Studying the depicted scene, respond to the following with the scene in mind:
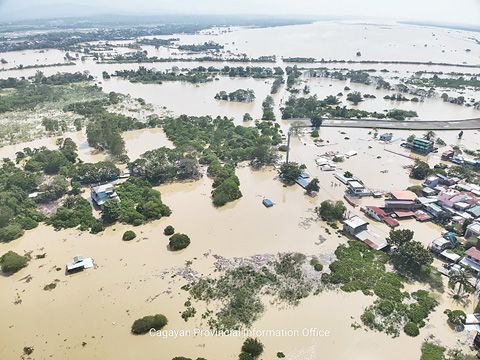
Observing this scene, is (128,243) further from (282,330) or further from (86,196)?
(282,330)

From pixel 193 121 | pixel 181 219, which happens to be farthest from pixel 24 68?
pixel 181 219

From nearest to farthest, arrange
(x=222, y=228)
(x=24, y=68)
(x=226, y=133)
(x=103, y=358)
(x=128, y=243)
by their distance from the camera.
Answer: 1. (x=103, y=358)
2. (x=128, y=243)
3. (x=222, y=228)
4. (x=226, y=133)
5. (x=24, y=68)

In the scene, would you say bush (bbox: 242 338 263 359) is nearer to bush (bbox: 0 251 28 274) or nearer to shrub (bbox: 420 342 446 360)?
shrub (bbox: 420 342 446 360)

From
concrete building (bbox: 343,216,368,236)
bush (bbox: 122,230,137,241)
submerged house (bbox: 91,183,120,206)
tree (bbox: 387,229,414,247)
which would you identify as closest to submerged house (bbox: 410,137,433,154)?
concrete building (bbox: 343,216,368,236)

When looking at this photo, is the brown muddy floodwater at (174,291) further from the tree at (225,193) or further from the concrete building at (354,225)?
the concrete building at (354,225)

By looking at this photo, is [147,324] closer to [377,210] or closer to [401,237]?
[401,237]

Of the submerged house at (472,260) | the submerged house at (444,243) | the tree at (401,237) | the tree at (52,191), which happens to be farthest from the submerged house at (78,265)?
the submerged house at (472,260)

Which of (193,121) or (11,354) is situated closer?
(11,354)
